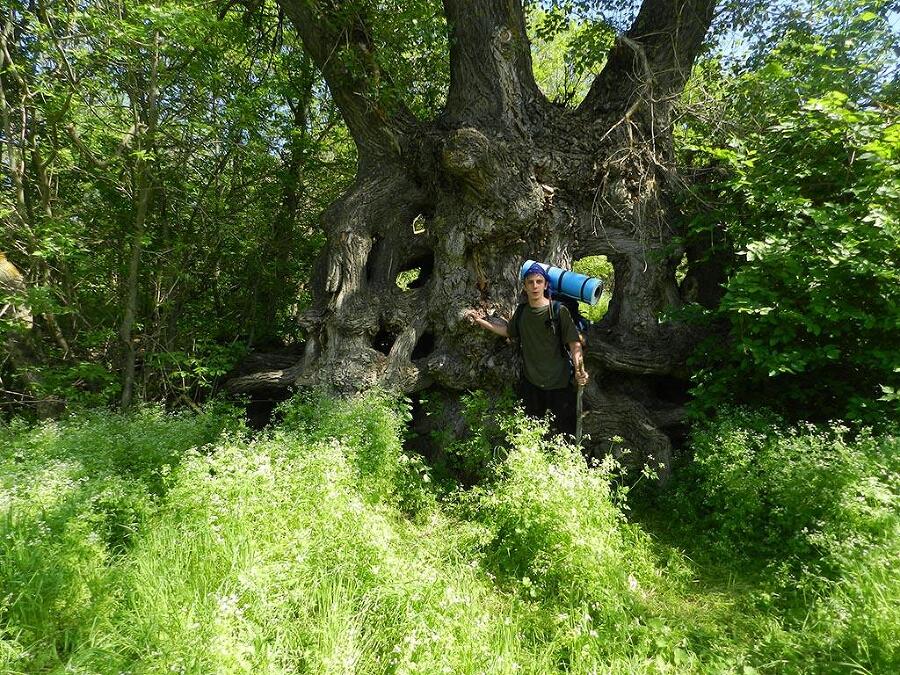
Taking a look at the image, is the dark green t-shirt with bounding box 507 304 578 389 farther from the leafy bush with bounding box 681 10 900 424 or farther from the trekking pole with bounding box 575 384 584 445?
the leafy bush with bounding box 681 10 900 424

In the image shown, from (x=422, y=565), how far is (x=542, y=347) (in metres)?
2.36

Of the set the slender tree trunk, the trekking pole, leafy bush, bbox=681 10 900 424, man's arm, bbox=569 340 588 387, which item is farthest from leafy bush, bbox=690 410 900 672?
the slender tree trunk

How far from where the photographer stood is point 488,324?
5.02 m

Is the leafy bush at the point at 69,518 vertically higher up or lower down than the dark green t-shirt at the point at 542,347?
lower down

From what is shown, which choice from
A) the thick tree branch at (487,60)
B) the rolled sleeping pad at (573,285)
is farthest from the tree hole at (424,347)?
the thick tree branch at (487,60)

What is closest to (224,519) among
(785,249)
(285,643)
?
(285,643)

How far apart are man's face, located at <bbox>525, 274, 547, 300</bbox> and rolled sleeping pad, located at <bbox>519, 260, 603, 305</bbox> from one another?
161mm

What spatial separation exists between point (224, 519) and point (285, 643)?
843 mm

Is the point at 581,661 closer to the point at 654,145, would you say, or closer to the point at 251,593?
the point at 251,593

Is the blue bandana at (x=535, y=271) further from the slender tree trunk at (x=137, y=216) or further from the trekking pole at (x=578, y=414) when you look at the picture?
the slender tree trunk at (x=137, y=216)

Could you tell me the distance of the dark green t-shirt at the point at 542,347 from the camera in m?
4.57

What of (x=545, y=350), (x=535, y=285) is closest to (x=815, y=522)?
(x=545, y=350)

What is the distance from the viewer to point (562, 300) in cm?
479

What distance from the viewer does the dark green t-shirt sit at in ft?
15.0
